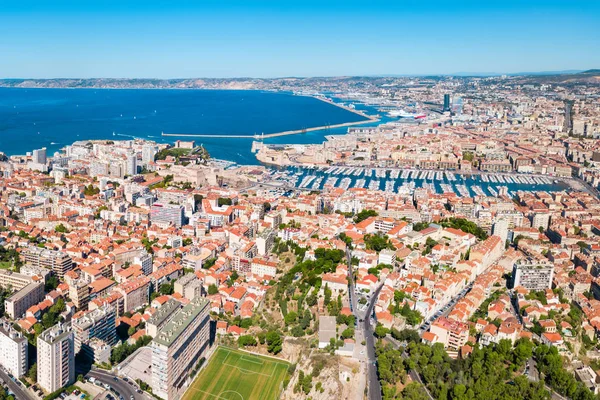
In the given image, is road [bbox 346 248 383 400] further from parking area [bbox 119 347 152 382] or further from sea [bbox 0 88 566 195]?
sea [bbox 0 88 566 195]

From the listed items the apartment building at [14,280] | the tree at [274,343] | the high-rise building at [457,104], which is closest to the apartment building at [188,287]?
the tree at [274,343]

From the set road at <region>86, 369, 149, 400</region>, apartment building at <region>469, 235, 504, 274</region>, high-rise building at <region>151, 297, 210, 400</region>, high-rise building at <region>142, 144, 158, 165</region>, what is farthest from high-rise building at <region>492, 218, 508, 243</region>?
high-rise building at <region>142, 144, 158, 165</region>

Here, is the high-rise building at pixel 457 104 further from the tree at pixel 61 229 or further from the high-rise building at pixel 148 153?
the tree at pixel 61 229

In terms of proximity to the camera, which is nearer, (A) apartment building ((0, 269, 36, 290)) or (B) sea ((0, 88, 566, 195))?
(A) apartment building ((0, 269, 36, 290))

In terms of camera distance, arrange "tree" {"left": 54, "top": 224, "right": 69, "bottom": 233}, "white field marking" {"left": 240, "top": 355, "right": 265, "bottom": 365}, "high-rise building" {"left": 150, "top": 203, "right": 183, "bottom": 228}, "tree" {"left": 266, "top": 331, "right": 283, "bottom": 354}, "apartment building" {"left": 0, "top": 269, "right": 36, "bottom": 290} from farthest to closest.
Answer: "high-rise building" {"left": 150, "top": 203, "right": 183, "bottom": 228}, "tree" {"left": 54, "top": 224, "right": 69, "bottom": 233}, "apartment building" {"left": 0, "top": 269, "right": 36, "bottom": 290}, "tree" {"left": 266, "top": 331, "right": 283, "bottom": 354}, "white field marking" {"left": 240, "top": 355, "right": 265, "bottom": 365}

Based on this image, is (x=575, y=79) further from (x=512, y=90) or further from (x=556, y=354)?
(x=556, y=354)

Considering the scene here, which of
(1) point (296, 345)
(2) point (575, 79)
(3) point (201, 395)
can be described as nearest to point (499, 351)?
(1) point (296, 345)

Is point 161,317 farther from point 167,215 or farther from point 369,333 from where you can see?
point 167,215
